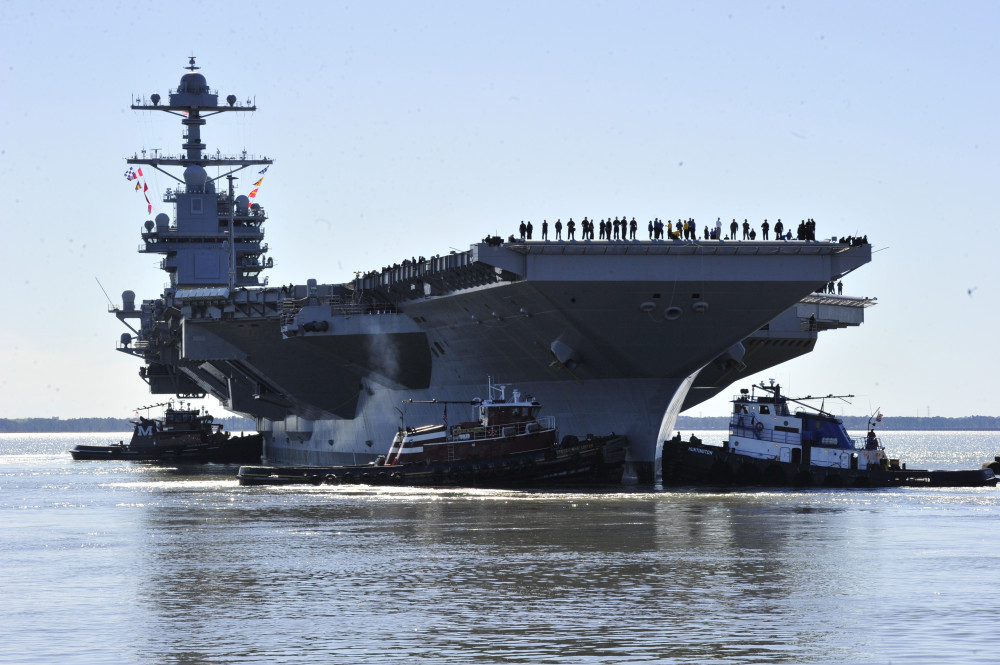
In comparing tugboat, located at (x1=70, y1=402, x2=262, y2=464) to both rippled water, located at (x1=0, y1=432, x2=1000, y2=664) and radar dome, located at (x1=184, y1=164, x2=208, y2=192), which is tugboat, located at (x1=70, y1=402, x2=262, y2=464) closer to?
radar dome, located at (x1=184, y1=164, x2=208, y2=192)

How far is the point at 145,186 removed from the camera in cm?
7456

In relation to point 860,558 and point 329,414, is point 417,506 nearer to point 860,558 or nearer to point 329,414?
point 860,558

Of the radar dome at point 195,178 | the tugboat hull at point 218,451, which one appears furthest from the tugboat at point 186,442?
the radar dome at point 195,178

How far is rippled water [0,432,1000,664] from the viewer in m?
16.4

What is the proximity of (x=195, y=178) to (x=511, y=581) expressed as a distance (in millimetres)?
56130

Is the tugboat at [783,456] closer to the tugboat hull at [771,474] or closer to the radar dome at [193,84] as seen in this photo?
the tugboat hull at [771,474]

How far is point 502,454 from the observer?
129ft

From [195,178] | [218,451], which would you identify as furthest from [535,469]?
[195,178]

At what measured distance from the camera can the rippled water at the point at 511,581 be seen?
16406 millimetres

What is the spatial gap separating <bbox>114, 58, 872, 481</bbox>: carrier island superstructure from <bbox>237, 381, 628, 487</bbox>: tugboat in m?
1.60

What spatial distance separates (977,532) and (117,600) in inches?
647

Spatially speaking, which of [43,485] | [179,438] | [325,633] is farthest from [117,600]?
[179,438]

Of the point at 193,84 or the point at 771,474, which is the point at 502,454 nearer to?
the point at 771,474

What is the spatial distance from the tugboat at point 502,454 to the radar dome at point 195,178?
36603 mm
